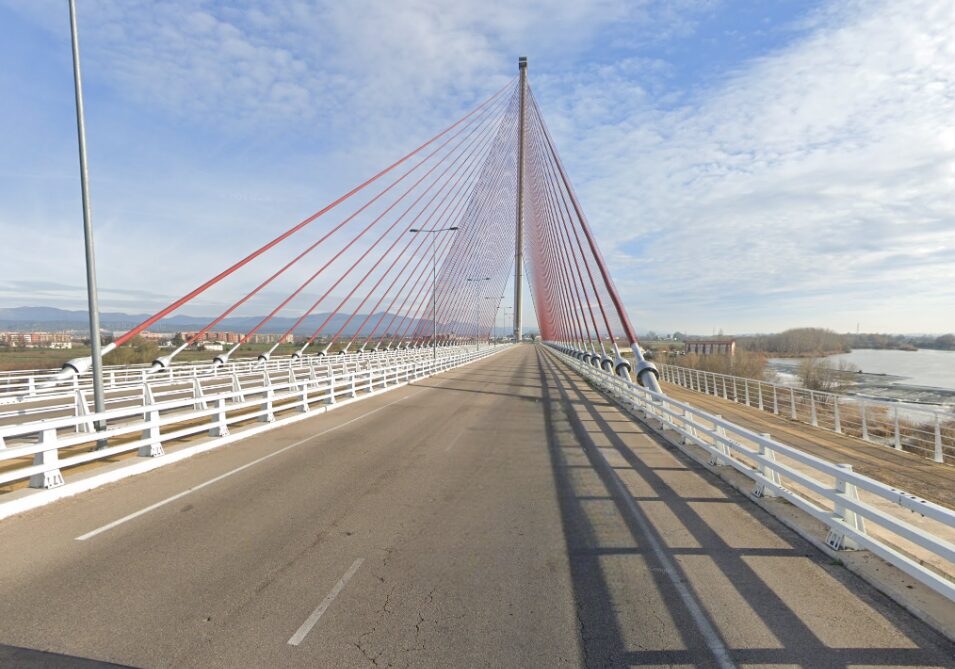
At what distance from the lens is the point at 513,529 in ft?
20.7

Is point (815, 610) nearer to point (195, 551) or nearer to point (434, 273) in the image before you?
point (195, 551)

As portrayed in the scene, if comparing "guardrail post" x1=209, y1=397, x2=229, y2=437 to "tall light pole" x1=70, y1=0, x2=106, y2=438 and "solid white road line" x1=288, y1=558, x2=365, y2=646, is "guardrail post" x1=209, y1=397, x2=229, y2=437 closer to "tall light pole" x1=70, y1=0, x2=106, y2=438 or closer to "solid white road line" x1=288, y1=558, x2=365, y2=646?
"tall light pole" x1=70, y1=0, x2=106, y2=438

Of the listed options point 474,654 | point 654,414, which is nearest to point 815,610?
point 474,654

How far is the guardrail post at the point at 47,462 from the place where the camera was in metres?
7.51

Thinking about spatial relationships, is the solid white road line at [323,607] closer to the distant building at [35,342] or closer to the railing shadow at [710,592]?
the railing shadow at [710,592]

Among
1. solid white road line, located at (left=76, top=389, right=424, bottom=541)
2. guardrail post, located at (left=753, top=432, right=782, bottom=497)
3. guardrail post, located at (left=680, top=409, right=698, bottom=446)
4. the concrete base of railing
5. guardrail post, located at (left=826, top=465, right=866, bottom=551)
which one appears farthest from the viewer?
guardrail post, located at (left=680, top=409, right=698, bottom=446)

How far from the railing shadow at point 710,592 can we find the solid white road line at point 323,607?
Result: 2.03 m

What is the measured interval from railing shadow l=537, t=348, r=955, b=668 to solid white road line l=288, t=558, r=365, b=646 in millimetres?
2026

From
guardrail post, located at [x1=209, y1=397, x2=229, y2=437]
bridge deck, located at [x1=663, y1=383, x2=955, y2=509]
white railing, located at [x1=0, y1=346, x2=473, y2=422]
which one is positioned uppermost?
white railing, located at [x1=0, y1=346, x2=473, y2=422]

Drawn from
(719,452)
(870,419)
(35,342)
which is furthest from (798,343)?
(35,342)

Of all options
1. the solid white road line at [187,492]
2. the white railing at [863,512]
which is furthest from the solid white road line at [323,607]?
the white railing at [863,512]

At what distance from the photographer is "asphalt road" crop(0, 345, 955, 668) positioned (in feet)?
12.5

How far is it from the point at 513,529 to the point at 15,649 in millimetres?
4422

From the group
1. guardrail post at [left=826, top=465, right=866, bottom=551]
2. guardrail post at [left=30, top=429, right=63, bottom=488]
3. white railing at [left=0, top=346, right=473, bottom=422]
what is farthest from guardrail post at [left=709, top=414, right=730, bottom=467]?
white railing at [left=0, top=346, right=473, bottom=422]
